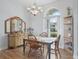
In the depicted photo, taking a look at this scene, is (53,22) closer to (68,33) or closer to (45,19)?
(45,19)

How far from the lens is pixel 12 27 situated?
25.7 ft

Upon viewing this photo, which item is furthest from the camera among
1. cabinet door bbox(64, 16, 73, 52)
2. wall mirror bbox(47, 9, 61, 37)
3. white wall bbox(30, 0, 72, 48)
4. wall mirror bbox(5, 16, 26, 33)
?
wall mirror bbox(47, 9, 61, 37)

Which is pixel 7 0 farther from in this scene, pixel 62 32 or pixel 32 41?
pixel 62 32

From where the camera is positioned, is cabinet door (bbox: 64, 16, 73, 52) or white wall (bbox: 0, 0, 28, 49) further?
white wall (bbox: 0, 0, 28, 49)

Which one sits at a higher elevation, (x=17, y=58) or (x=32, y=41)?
(x=32, y=41)

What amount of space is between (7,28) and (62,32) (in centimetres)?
331

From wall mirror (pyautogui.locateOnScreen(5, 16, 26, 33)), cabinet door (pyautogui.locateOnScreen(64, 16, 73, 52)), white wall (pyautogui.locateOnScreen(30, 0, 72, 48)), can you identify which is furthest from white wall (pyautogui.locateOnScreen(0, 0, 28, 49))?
cabinet door (pyautogui.locateOnScreen(64, 16, 73, 52))

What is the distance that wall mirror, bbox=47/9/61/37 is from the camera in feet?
25.9

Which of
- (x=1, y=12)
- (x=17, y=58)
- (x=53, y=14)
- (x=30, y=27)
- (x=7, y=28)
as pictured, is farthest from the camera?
(x=30, y=27)

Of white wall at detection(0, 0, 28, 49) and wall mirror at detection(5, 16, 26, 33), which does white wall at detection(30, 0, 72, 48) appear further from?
white wall at detection(0, 0, 28, 49)

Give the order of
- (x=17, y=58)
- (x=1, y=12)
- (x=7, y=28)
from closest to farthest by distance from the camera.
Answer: (x=17, y=58) → (x=1, y=12) → (x=7, y=28)

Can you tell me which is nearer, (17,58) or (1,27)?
(17,58)

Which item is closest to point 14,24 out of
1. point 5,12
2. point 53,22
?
point 5,12

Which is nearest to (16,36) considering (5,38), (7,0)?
(5,38)
